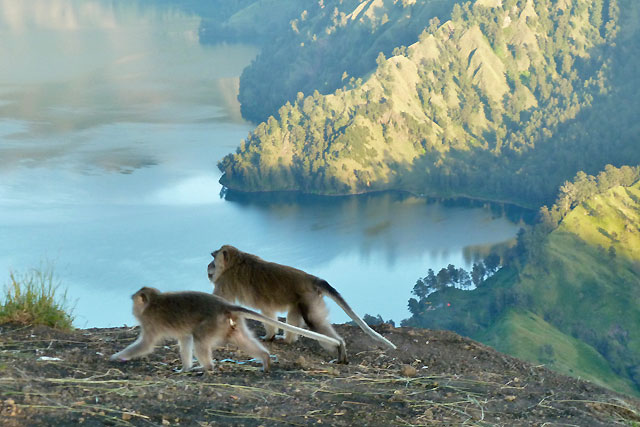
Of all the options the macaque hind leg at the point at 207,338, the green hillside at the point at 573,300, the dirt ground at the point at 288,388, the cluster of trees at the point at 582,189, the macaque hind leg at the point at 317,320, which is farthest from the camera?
the cluster of trees at the point at 582,189

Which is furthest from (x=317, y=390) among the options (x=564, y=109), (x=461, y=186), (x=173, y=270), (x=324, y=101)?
(x=564, y=109)

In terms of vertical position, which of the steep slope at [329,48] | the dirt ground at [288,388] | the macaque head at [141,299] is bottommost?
the dirt ground at [288,388]

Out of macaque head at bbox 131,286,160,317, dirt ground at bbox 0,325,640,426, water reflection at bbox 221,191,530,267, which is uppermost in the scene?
water reflection at bbox 221,191,530,267

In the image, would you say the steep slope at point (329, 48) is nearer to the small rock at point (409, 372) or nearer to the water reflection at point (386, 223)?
the water reflection at point (386, 223)

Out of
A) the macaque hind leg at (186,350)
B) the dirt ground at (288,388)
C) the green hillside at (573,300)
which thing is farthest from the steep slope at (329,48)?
the macaque hind leg at (186,350)

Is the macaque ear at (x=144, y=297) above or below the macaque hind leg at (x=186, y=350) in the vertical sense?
above

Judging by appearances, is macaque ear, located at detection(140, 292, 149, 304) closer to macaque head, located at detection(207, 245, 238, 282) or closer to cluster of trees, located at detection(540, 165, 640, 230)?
macaque head, located at detection(207, 245, 238, 282)

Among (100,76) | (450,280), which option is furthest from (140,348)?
(100,76)

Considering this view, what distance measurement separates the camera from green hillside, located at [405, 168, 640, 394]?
5647 centimetres

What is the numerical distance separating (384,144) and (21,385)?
100 m

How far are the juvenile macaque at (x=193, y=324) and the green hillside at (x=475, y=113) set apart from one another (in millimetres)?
84456

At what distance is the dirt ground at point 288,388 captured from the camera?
5.30 meters

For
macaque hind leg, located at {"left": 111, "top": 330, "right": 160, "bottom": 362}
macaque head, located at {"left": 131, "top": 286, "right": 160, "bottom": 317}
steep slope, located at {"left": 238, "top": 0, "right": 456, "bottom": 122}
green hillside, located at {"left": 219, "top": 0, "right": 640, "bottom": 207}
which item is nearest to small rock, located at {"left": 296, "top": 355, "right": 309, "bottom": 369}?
macaque hind leg, located at {"left": 111, "top": 330, "right": 160, "bottom": 362}

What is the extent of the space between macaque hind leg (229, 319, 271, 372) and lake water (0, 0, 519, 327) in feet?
145
